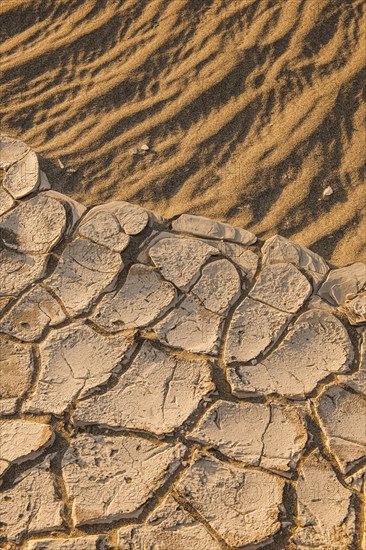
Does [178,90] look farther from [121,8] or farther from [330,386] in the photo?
[330,386]

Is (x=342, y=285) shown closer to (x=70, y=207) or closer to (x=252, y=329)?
(x=252, y=329)

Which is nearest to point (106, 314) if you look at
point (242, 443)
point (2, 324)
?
point (2, 324)

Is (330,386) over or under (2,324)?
under

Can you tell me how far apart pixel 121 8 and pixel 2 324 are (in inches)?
68.5

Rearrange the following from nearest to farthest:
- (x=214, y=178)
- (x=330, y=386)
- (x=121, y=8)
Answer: (x=330, y=386), (x=214, y=178), (x=121, y=8)

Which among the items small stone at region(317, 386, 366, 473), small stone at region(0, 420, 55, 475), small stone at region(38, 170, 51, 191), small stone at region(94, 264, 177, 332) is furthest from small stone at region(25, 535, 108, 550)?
small stone at region(38, 170, 51, 191)

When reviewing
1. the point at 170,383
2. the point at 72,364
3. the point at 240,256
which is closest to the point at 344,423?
the point at 170,383

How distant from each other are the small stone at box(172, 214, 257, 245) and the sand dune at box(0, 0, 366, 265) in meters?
0.07

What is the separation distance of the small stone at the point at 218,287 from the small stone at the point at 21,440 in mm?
803

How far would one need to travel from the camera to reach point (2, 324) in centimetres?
269

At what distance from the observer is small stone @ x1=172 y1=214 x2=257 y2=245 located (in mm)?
2855

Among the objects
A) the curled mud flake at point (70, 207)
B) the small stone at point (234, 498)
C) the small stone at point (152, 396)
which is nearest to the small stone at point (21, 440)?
the small stone at point (152, 396)

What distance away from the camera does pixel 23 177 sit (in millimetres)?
2973

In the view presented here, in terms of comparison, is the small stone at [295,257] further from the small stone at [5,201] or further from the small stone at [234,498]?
the small stone at [5,201]
